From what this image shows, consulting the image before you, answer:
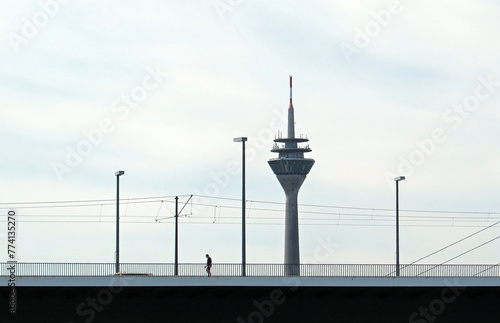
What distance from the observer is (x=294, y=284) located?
4478 cm

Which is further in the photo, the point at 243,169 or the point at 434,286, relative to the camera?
the point at 243,169

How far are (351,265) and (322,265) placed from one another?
142 cm

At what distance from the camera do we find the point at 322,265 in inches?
1886

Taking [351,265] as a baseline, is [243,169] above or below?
above
